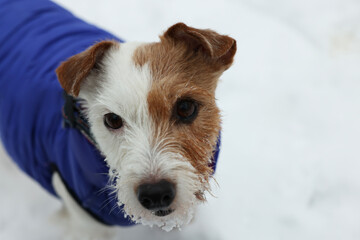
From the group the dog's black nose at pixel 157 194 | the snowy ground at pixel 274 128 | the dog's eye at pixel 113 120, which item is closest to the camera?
the dog's black nose at pixel 157 194

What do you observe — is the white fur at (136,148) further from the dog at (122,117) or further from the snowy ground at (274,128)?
the snowy ground at (274,128)

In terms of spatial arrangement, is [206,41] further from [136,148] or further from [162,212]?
[162,212]

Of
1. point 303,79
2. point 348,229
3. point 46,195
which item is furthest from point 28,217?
point 303,79

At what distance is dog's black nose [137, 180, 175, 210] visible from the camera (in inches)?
60.8

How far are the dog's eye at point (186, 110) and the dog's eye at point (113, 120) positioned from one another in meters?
0.30

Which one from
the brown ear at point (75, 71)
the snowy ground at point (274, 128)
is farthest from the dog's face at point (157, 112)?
the snowy ground at point (274, 128)

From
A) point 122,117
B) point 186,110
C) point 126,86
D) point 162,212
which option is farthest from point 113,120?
point 162,212

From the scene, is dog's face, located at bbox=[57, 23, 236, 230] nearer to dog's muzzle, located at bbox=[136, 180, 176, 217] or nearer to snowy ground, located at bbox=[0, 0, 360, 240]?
dog's muzzle, located at bbox=[136, 180, 176, 217]

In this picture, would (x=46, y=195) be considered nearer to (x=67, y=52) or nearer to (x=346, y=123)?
(x=67, y=52)

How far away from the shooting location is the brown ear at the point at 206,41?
173 centimetres

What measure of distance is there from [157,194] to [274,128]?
191 cm

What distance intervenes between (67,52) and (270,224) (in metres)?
1.99

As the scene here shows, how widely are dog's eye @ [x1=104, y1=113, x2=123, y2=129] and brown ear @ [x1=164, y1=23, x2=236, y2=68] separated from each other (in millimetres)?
521

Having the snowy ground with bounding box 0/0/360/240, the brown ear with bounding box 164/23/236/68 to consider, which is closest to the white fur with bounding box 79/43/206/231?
the brown ear with bounding box 164/23/236/68
